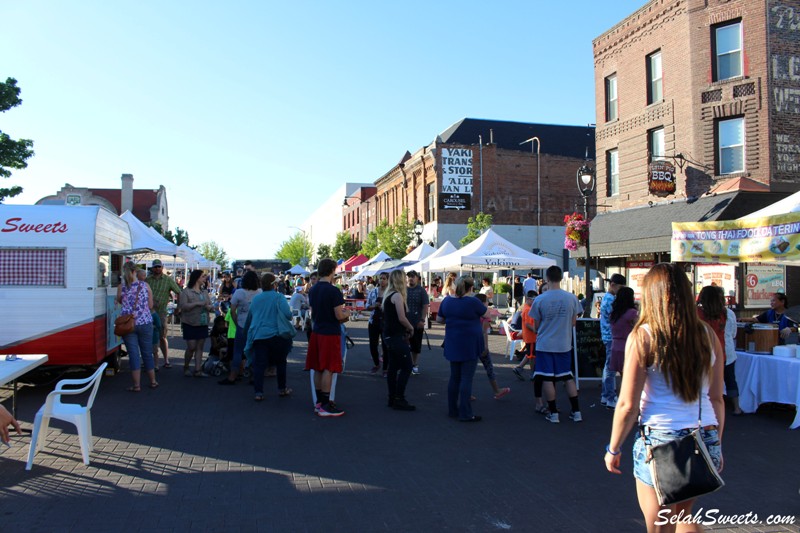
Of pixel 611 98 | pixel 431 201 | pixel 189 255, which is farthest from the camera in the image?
pixel 431 201

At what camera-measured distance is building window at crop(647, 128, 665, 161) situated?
21.1 m

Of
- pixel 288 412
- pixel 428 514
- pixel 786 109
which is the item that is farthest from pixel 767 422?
pixel 786 109

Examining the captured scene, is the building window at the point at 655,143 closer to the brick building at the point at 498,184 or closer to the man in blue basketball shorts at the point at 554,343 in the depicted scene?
the man in blue basketball shorts at the point at 554,343

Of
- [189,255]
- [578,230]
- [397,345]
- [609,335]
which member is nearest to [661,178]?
[578,230]

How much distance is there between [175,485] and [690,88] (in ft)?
62.5

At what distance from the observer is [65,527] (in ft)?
14.6

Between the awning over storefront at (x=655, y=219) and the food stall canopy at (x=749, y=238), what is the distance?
28.7 feet

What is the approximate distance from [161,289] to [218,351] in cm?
156

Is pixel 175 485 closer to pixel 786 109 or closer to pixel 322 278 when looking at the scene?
pixel 322 278

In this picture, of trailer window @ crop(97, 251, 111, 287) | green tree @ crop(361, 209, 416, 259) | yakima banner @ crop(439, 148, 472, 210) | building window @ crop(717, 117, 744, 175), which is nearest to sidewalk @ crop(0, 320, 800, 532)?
trailer window @ crop(97, 251, 111, 287)

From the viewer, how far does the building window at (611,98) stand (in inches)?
935

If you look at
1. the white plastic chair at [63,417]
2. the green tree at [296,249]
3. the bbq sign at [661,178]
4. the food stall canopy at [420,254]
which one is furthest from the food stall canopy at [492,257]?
the green tree at [296,249]

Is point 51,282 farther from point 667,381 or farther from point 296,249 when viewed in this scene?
point 296,249

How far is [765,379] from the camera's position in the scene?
841cm
